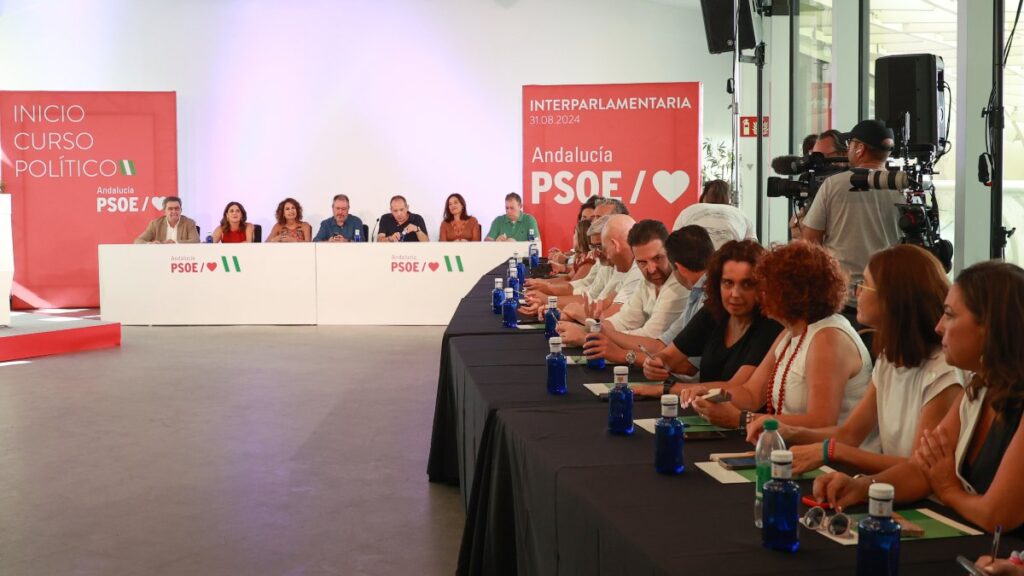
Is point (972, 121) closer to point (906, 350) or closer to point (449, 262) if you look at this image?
point (906, 350)

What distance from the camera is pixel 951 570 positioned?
59.1 inches

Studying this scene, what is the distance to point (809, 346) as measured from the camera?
2475 mm

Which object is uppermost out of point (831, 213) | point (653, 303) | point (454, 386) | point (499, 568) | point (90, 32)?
point (90, 32)

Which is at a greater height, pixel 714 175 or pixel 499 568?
pixel 714 175

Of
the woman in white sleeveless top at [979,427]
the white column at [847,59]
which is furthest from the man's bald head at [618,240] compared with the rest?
the white column at [847,59]

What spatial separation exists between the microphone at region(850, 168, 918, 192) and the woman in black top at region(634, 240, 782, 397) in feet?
3.94

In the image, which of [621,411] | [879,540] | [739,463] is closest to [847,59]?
[621,411]

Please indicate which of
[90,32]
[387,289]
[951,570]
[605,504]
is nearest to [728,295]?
[605,504]

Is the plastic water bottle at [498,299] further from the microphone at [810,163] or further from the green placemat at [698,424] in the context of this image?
the green placemat at [698,424]

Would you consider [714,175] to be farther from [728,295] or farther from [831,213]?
[728,295]

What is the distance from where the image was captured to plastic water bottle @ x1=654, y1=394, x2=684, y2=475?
1999mm

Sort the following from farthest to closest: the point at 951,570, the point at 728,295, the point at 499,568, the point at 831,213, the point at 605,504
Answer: the point at 831,213 → the point at 728,295 → the point at 499,568 → the point at 605,504 → the point at 951,570

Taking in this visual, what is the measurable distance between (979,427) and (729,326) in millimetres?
1311

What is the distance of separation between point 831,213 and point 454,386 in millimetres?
1907
